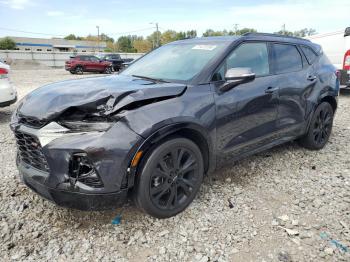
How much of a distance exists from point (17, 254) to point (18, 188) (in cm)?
120

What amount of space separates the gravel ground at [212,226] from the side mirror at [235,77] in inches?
47.3

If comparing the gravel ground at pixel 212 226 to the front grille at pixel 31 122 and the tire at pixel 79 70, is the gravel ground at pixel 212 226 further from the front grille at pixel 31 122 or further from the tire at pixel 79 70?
the tire at pixel 79 70

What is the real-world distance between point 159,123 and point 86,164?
2.22ft

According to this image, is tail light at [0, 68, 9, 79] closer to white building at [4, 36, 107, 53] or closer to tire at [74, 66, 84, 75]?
tire at [74, 66, 84, 75]

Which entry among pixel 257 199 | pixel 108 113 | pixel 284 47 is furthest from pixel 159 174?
pixel 284 47

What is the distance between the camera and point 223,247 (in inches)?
100

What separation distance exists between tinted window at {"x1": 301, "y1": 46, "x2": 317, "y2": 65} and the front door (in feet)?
3.21

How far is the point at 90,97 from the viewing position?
8.32 feet

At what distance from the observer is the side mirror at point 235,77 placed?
303 cm

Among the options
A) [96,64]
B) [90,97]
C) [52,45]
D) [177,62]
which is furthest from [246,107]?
[52,45]

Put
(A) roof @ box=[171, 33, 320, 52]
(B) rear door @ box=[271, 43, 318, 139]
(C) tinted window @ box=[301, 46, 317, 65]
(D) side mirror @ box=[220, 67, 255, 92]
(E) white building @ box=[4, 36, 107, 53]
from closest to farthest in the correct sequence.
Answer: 1. (D) side mirror @ box=[220, 67, 255, 92]
2. (A) roof @ box=[171, 33, 320, 52]
3. (B) rear door @ box=[271, 43, 318, 139]
4. (C) tinted window @ box=[301, 46, 317, 65]
5. (E) white building @ box=[4, 36, 107, 53]

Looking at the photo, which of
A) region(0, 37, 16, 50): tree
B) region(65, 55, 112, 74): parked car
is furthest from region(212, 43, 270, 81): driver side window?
region(0, 37, 16, 50): tree

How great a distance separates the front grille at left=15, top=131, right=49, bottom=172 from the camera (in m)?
2.50

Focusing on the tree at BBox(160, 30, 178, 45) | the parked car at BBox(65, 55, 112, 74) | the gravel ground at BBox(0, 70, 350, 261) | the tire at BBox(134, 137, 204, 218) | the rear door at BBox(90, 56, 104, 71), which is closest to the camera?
the gravel ground at BBox(0, 70, 350, 261)
